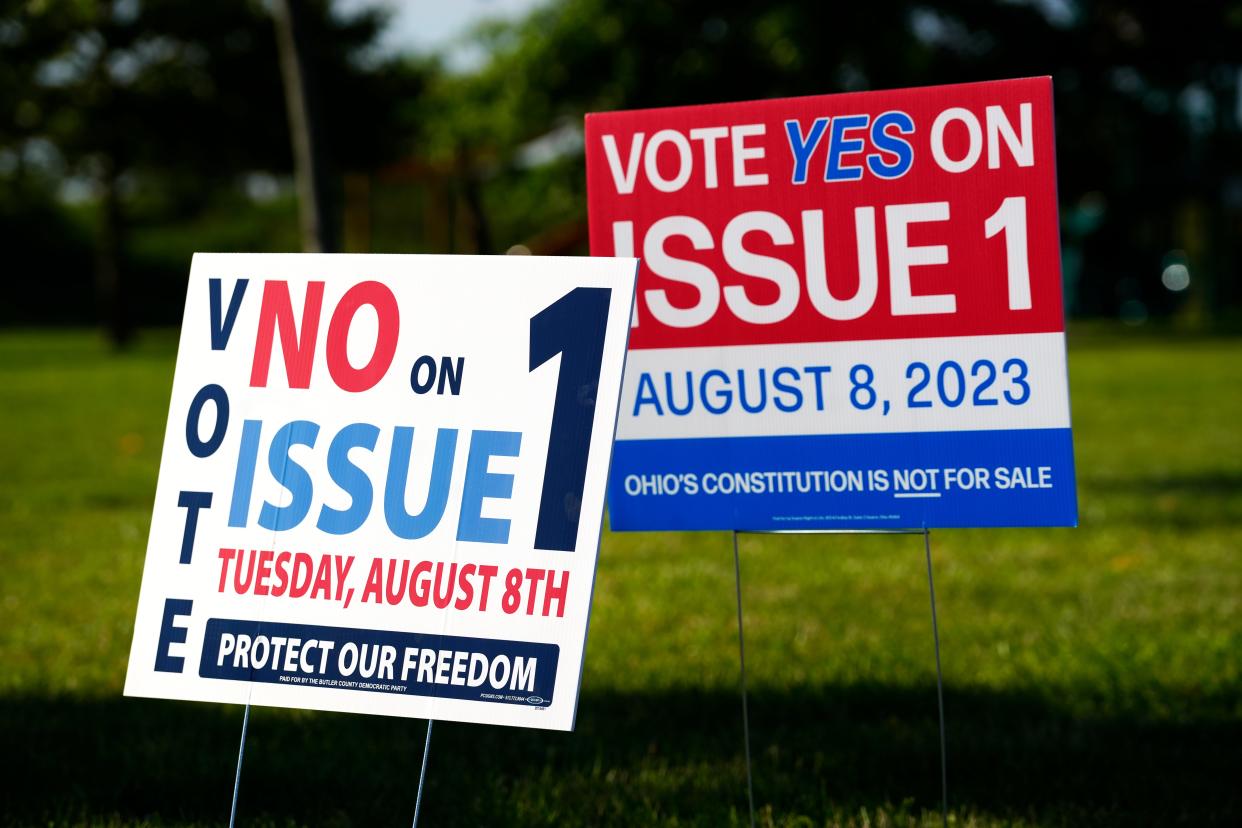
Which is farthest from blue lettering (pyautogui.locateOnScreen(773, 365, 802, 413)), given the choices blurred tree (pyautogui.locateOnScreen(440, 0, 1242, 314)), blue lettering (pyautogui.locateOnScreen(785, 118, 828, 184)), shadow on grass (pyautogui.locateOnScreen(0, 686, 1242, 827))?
blurred tree (pyautogui.locateOnScreen(440, 0, 1242, 314))

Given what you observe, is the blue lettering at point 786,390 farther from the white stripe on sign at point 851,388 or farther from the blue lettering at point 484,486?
the blue lettering at point 484,486

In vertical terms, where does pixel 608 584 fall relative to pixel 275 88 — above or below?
below

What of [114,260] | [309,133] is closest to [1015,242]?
[309,133]

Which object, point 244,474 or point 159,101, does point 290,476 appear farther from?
point 159,101

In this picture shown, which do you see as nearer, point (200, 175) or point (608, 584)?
point (608, 584)

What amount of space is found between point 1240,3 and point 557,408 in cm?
3043

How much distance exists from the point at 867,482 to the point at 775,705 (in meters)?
1.58

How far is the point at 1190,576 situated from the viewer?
22.6 ft

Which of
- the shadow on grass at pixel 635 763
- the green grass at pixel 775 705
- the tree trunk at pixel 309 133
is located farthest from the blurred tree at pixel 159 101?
the shadow on grass at pixel 635 763

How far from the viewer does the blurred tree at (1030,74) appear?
25.2m

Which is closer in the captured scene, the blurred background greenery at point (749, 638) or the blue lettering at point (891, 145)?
the blue lettering at point (891, 145)

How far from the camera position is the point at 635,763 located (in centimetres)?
424

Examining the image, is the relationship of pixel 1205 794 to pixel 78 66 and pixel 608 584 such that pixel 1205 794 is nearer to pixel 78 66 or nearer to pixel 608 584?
pixel 608 584

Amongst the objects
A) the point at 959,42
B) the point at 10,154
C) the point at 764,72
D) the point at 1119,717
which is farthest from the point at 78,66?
the point at 1119,717
